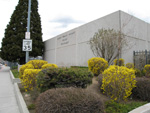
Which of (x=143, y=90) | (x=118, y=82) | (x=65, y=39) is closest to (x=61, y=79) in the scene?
(x=118, y=82)

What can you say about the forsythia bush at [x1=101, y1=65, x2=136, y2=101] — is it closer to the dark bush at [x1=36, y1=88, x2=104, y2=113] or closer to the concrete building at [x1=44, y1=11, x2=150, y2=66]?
the dark bush at [x1=36, y1=88, x2=104, y2=113]

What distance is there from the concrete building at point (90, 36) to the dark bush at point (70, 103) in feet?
23.2

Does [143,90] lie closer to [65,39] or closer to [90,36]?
[90,36]

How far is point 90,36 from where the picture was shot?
583 inches

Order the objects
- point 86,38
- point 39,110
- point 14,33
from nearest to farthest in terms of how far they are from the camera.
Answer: point 39,110 → point 86,38 → point 14,33

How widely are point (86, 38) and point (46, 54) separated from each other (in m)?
13.7

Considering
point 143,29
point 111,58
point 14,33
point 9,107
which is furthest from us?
point 14,33

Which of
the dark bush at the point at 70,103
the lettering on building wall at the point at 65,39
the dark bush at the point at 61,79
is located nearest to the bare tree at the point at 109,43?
the lettering on building wall at the point at 65,39

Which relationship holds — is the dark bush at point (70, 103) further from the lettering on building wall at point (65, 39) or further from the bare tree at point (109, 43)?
the lettering on building wall at point (65, 39)

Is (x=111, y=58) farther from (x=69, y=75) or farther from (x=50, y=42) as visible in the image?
(x=50, y=42)

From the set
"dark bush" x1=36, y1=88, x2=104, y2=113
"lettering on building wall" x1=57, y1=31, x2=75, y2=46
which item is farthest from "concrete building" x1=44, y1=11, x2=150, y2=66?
"dark bush" x1=36, y1=88, x2=104, y2=113

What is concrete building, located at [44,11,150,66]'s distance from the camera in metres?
12.0

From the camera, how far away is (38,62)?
8883 millimetres

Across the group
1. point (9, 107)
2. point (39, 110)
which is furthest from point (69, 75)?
point (9, 107)
